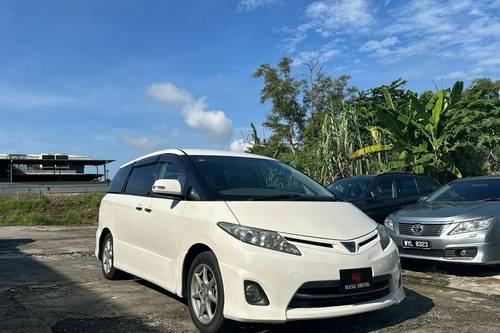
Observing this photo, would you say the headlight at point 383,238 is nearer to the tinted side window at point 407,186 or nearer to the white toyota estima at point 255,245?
the white toyota estima at point 255,245

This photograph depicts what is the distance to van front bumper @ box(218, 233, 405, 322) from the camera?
4.11 meters

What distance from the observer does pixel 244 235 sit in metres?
4.29

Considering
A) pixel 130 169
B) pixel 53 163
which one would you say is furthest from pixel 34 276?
pixel 53 163

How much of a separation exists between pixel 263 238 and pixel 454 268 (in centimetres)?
498

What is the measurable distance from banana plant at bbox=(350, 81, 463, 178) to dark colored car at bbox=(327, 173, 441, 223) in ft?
18.0

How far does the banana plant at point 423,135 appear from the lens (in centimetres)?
1652

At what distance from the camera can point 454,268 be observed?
8016 millimetres

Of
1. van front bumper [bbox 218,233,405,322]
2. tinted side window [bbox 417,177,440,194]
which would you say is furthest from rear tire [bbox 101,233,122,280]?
tinted side window [bbox 417,177,440,194]

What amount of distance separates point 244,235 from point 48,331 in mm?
2085

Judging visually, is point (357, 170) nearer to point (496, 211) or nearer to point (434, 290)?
point (496, 211)

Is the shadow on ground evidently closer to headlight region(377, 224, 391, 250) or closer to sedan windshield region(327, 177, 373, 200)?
sedan windshield region(327, 177, 373, 200)

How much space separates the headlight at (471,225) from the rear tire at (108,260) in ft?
15.8

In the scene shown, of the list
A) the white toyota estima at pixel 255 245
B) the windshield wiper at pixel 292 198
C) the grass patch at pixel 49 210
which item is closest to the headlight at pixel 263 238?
the white toyota estima at pixel 255 245

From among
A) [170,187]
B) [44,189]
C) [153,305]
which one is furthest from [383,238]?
[44,189]
